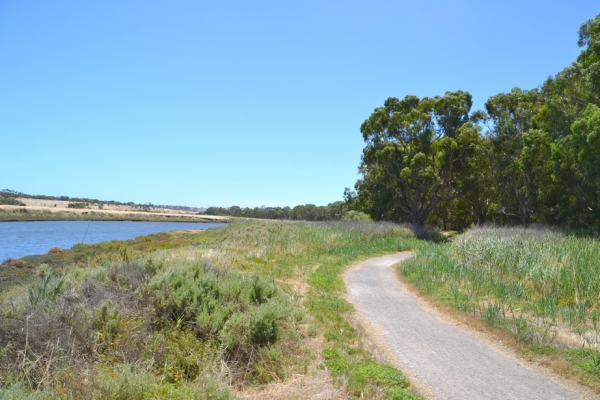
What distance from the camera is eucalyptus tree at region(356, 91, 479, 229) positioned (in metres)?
32.2

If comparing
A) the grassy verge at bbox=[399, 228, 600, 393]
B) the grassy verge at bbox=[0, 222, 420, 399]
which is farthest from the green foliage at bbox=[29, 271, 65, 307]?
the grassy verge at bbox=[399, 228, 600, 393]

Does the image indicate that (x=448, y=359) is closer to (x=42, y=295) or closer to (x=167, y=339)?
(x=167, y=339)

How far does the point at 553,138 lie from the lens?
2492 centimetres

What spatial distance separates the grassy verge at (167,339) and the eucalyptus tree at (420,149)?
83.3ft

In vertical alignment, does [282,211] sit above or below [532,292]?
above

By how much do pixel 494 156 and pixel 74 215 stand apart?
225ft

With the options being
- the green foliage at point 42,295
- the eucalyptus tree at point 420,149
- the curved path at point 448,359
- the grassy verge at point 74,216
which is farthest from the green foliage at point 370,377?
the grassy verge at point 74,216

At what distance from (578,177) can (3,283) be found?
29036 mm

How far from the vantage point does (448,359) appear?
6402 millimetres

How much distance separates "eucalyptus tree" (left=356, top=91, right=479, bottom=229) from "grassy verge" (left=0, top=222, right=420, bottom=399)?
25404 millimetres

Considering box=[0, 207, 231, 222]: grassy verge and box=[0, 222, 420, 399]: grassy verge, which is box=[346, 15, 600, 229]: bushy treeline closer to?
box=[0, 222, 420, 399]: grassy verge

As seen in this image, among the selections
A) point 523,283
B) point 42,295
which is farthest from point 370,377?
point 523,283

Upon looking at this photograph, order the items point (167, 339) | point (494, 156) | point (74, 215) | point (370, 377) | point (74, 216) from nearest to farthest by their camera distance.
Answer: point (370, 377)
point (167, 339)
point (494, 156)
point (74, 216)
point (74, 215)

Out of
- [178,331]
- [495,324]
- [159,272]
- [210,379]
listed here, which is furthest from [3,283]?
[495,324]
